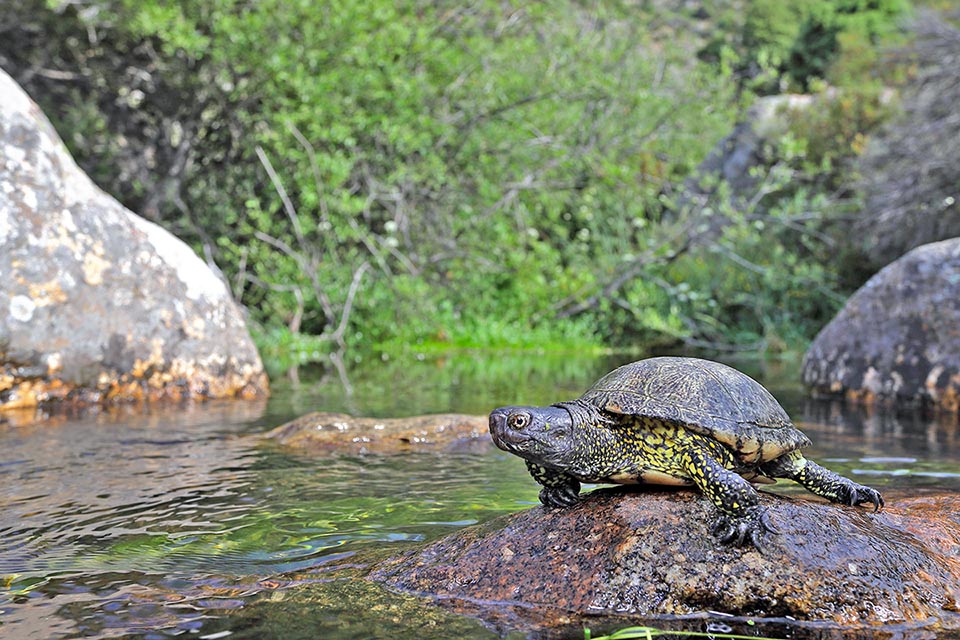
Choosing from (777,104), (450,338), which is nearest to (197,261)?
(450,338)

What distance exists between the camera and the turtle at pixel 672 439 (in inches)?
118

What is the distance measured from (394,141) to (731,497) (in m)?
11.2

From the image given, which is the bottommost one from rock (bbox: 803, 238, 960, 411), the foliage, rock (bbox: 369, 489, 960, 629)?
rock (bbox: 369, 489, 960, 629)

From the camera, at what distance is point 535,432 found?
3.05 m

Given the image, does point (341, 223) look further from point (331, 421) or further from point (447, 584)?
point (447, 584)

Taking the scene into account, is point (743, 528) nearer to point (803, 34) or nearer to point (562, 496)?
point (562, 496)

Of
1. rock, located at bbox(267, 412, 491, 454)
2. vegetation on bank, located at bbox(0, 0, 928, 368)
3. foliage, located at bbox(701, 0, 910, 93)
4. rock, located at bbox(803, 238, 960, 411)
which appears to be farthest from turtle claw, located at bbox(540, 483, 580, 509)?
foliage, located at bbox(701, 0, 910, 93)

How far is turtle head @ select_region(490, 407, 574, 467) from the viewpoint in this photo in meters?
3.03

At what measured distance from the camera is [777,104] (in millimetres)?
18969

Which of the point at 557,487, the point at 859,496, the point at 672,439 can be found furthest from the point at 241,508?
the point at 859,496

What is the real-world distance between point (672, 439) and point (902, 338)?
606 centimetres

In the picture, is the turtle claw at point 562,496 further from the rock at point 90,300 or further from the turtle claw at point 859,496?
the rock at point 90,300

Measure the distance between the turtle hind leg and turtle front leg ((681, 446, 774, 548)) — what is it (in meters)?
0.44

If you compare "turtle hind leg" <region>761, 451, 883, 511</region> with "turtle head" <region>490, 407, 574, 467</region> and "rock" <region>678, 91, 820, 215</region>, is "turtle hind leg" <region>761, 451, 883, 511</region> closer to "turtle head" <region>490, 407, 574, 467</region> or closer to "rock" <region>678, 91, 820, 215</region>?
"turtle head" <region>490, 407, 574, 467</region>
